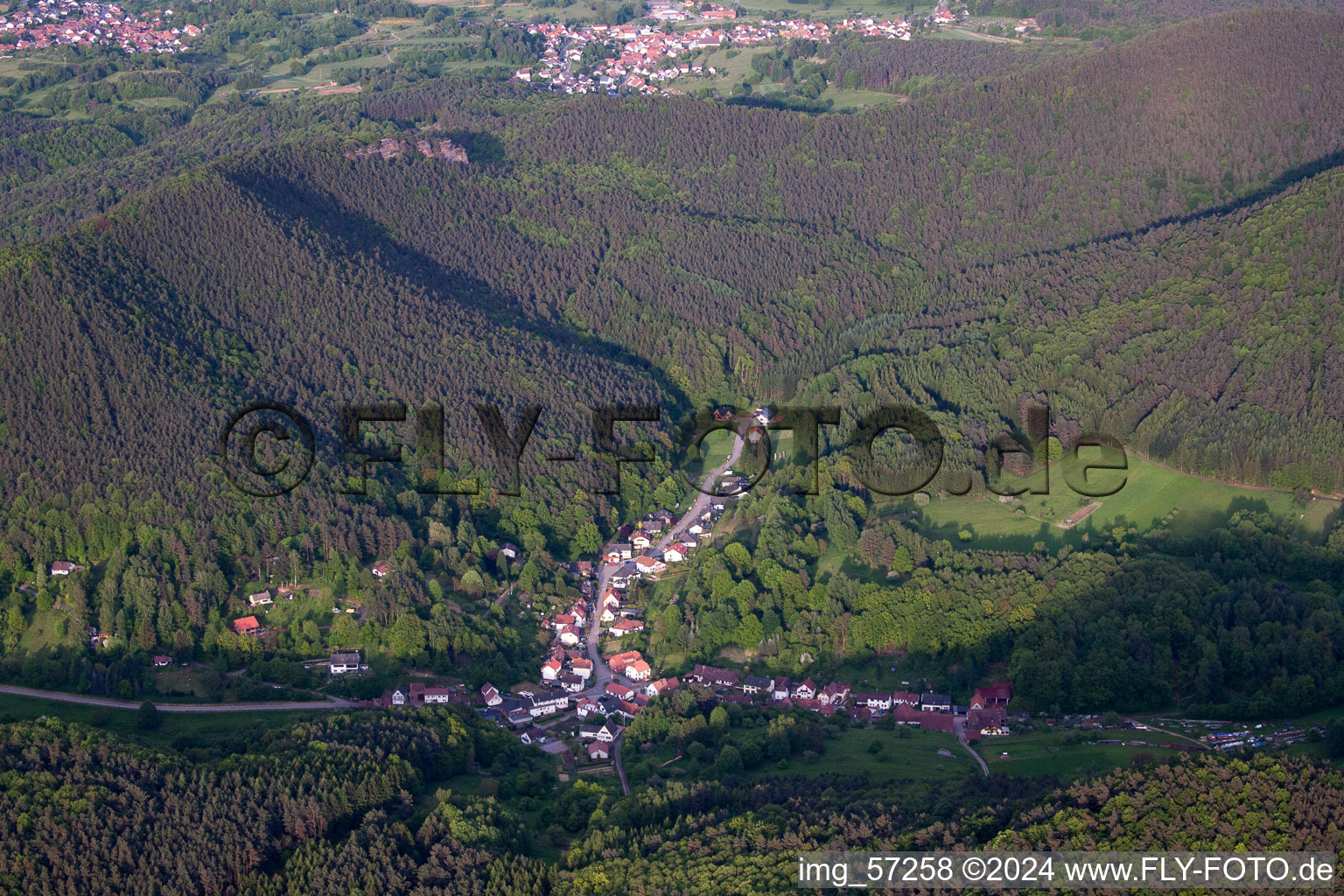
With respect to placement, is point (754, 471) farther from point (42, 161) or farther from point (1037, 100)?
point (42, 161)

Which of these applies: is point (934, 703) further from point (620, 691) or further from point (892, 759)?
point (620, 691)

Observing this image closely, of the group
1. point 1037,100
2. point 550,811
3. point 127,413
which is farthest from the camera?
point 1037,100

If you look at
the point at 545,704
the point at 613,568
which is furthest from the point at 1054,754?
the point at 613,568

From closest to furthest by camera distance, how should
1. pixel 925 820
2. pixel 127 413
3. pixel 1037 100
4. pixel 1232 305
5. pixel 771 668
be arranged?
pixel 925 820, pixel 771 668, pixel 127 413, pixel 1232 305, pixel 1037 100

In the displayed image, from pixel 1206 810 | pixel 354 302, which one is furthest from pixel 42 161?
pixel 1206 810

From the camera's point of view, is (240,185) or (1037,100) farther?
(1037,100)

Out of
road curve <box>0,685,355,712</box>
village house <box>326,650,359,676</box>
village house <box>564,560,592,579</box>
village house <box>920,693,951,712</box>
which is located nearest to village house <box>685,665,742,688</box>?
village house <box>920,693,951,712</box>

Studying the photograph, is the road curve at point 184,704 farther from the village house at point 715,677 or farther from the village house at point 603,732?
the village house at point 715,677

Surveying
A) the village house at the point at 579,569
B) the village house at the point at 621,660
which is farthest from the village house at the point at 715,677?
the village house at the point at 579,569
